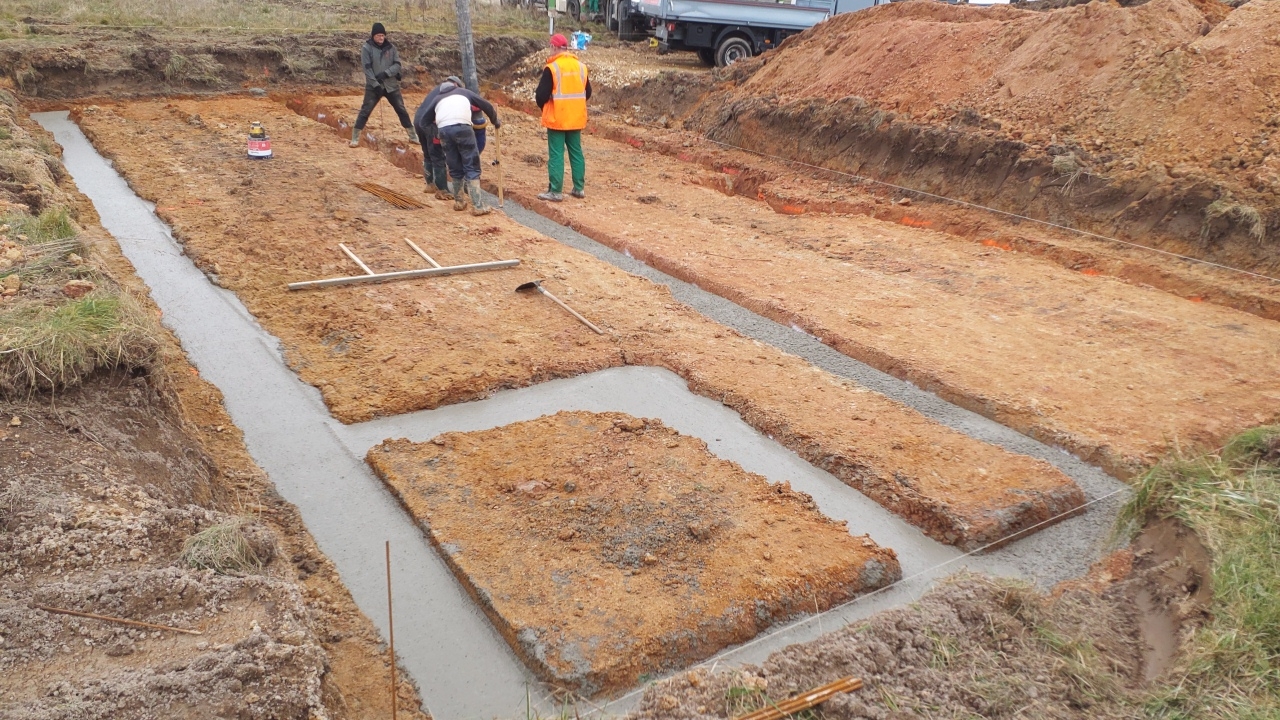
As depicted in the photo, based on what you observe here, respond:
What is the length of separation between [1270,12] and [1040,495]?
770 cm

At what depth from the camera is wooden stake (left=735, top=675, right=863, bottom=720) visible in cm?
242

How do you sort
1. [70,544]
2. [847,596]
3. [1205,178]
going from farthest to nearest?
[1205,178], [847,596], [70,544]

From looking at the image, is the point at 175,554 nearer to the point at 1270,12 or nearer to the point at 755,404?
the point at 755,404

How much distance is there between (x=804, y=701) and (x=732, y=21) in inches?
582

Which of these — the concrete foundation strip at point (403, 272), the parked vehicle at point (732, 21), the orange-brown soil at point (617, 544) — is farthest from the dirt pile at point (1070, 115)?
the orange-brown soil at point (617, 544)

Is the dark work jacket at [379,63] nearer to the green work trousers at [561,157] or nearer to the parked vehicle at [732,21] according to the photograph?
the green work trousers at [561,157]

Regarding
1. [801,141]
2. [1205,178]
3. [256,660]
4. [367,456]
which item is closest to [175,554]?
[256,660]

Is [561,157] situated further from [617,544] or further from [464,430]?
[617,544]

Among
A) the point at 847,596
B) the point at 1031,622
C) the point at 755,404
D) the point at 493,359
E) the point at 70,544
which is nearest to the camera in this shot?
the point at 70,544

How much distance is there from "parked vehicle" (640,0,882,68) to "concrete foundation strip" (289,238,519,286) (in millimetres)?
9941

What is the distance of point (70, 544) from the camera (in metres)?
2.78

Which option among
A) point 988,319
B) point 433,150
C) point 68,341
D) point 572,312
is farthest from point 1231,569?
point 433,150

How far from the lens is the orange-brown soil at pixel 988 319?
4875mm

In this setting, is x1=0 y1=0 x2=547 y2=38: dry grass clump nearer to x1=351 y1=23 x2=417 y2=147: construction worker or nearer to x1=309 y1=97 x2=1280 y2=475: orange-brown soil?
x1=351 y1=23 x2=417 y2=147: construction worker
